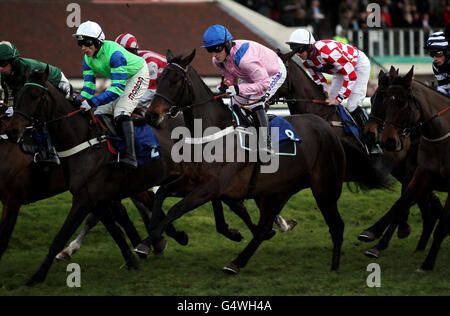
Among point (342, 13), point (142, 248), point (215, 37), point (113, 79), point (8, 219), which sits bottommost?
point (142, 248)

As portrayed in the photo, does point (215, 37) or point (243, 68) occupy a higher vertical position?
point (215, 37)

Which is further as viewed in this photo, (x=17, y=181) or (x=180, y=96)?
(x=17, y=181)

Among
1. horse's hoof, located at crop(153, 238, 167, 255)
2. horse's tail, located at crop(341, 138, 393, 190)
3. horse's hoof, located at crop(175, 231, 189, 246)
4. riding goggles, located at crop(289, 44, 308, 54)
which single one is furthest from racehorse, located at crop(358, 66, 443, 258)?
horse's hoof, located at crop(153, 238, 167, 255)

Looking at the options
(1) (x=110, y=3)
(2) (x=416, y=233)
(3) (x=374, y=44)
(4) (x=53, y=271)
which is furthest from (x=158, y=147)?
(3) (x=374, y=44)

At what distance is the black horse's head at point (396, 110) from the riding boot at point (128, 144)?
6.46ft

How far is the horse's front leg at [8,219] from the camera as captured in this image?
648 cm

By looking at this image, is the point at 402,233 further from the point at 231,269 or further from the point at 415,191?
the point at 231,269

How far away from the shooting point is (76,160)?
629 cm

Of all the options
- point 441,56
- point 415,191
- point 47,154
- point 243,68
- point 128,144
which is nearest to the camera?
point 243,68

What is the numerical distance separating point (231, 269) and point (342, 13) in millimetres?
12054

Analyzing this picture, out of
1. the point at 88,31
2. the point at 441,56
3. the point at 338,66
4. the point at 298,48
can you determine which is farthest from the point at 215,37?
the point at 441,56

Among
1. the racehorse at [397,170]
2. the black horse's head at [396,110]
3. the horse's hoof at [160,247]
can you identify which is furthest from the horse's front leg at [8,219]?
the black horse's head at [396,110]

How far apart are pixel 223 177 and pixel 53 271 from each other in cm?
170
